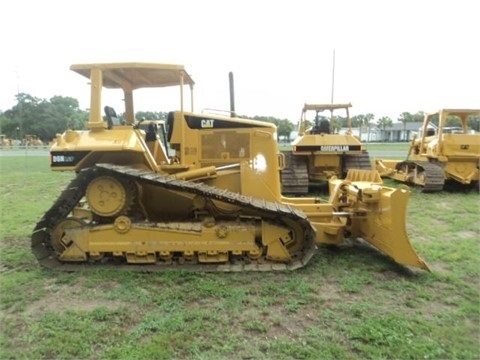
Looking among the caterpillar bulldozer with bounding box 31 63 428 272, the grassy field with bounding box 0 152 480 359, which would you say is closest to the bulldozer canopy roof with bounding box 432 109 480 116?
the grassy field with bounding box 0 152 480 359

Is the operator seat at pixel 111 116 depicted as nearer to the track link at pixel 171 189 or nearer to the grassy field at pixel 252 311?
the track link at pixel 171 189

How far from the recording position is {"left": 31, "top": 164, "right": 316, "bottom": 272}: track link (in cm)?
494

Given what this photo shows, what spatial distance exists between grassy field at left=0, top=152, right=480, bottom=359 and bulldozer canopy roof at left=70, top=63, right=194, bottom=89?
8.41ft

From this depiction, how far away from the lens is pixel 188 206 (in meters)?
5.62

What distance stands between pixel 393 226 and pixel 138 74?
3.98 m

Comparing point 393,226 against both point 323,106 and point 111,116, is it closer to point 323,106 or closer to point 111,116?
point 111,116

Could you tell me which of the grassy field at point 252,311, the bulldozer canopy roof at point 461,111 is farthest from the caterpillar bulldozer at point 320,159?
the grassy field at point 252,311

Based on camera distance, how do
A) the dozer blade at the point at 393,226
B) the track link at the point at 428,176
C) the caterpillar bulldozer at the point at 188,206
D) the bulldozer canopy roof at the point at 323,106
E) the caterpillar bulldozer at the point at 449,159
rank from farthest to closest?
the bulldozer canopy roof at the point at 323,106 < the caterpillar bulldozer at the point at 449,159 < the track link at the point at 428,176 < the caterpillar bulldozer at the point at 188,206 < the dozer blade at the point at 393,226

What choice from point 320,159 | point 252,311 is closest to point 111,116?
point 252,311

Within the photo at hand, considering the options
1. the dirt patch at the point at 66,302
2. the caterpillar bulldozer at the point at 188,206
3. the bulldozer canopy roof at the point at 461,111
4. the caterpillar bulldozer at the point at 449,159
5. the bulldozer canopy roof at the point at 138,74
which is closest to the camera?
the dirt patch at the point at 66,302

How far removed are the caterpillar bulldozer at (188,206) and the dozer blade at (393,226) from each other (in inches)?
0.5

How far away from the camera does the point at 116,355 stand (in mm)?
3082

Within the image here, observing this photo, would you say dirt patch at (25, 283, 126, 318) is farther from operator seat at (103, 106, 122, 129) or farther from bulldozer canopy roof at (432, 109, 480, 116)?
bulldozer canopy roof at (432, 109, 480, 116)

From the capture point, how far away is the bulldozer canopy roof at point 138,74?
17.5 feet
